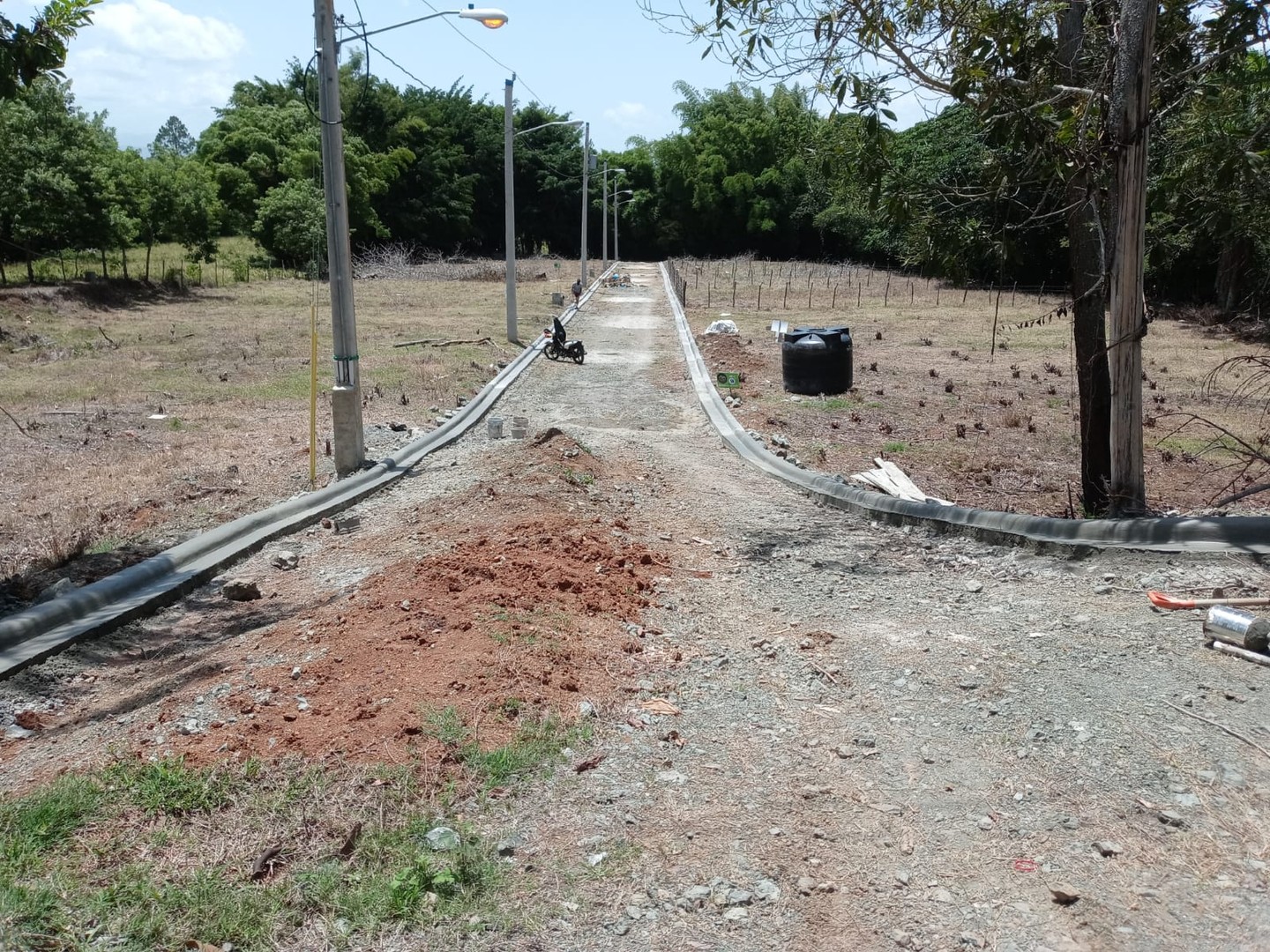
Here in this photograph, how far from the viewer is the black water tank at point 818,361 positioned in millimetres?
17594

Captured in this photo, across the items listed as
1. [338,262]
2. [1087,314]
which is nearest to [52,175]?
[338,262]

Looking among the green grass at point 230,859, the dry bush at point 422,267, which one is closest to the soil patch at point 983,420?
the green grass at point 230,859

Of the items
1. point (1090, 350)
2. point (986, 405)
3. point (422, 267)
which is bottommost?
point (986, 405)

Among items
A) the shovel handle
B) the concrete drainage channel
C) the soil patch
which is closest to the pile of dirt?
the concrete drainage channel

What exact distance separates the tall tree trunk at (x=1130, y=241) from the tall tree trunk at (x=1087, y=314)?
2.43ft

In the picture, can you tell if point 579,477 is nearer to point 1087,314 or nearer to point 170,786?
point 1087,314

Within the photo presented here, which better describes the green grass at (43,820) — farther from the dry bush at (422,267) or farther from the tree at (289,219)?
the tree at (289,219)

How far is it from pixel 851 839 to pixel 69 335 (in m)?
26.6

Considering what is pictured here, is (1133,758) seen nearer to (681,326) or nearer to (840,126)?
(840,126)

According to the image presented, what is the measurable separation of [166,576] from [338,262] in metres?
4.70

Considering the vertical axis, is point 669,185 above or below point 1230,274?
above

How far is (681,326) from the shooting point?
28.7m

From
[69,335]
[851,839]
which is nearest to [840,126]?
[851,839]

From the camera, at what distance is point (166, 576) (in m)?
8.00
